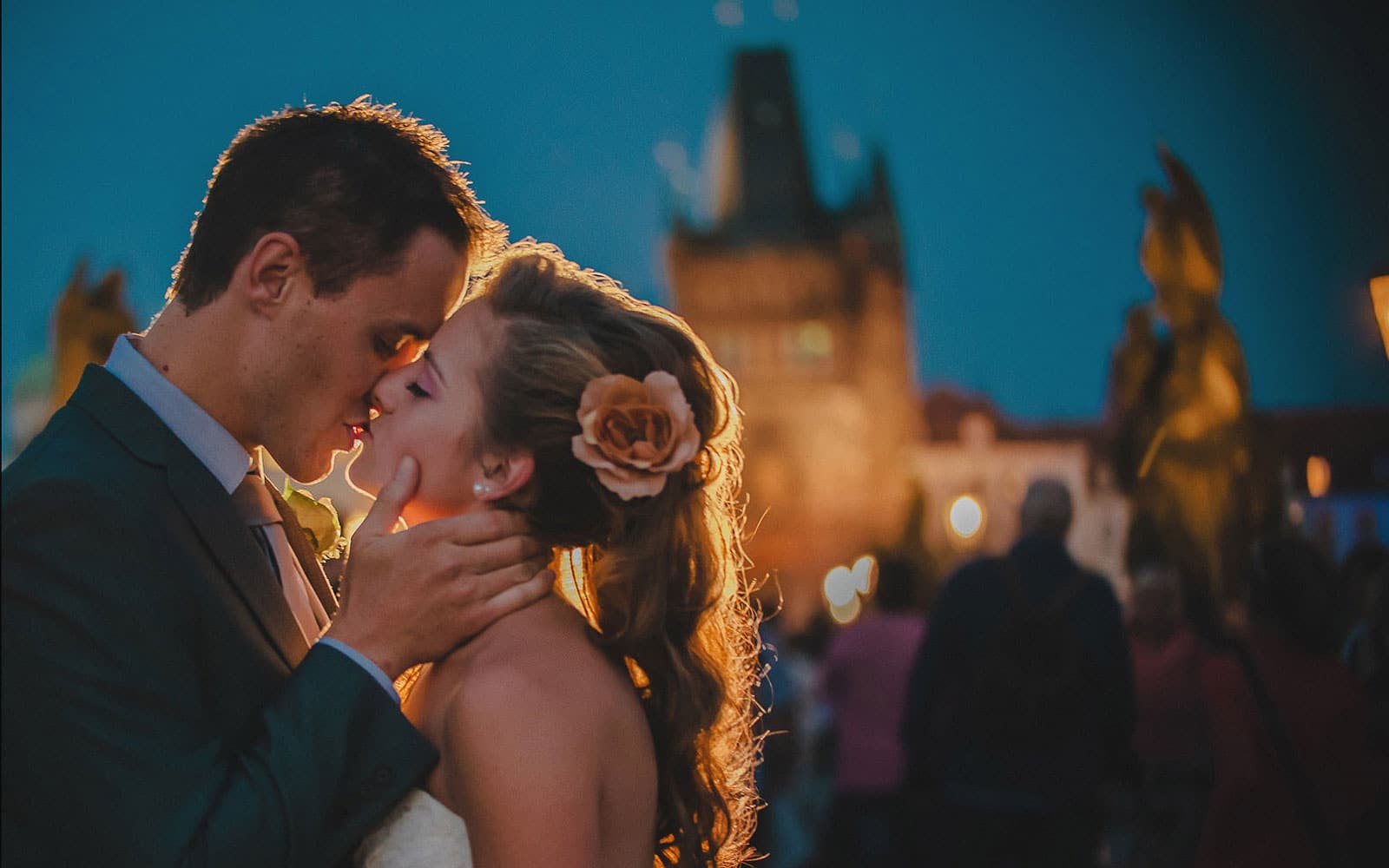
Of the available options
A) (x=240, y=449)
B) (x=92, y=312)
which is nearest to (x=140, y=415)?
(x=240, y=449)

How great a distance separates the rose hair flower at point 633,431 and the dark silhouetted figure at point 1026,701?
2.74 m

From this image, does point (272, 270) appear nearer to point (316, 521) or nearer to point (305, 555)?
point (305, 555)

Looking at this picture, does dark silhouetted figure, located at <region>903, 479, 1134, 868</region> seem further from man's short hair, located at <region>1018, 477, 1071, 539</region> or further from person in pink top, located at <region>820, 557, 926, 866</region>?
person in pink top, located at <region>820, 557, 926, 866</region>

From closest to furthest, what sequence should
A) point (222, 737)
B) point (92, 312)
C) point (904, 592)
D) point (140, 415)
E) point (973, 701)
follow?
point (222, 737) → point (140, 415) → point (973, 701) → point (904, 592) → point (92, 312)

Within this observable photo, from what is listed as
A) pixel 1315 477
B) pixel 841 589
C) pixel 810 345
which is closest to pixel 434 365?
pixel 1315 477

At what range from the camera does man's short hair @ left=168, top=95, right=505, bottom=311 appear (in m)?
2.37

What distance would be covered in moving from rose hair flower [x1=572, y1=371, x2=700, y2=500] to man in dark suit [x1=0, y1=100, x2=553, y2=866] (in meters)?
0.22

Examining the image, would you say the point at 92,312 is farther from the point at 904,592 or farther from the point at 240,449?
the point at 240,449

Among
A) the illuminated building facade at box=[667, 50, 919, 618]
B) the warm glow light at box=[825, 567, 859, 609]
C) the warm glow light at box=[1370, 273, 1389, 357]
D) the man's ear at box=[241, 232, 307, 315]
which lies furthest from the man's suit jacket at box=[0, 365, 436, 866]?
the illuminated building facade at box=[667, 50, 919, 618]

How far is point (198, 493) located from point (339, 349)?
0.44 metres

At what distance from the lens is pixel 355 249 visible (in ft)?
7.86

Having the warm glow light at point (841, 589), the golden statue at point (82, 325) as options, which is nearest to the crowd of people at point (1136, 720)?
the golden statue at point (82, 325)

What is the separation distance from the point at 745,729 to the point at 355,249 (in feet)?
4.19

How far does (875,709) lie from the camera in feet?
20.4
